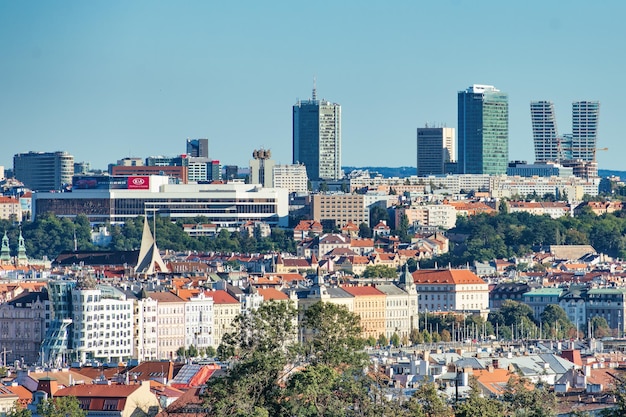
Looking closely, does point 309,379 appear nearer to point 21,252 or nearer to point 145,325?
point 145,325

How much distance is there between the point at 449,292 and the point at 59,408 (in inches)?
2960


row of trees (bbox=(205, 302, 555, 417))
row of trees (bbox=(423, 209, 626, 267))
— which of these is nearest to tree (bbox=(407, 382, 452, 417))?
row of trees (bbox=(205, 302, 555, 417))

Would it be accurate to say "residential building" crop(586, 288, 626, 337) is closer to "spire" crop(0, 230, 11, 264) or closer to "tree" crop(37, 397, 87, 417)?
"spire" crop(0, 230, 11, 264)

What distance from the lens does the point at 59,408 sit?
47.6 metres

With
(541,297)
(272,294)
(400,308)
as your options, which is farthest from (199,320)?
(541,297)

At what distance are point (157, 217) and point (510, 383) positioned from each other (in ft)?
382

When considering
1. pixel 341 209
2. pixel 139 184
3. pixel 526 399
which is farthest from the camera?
pixel 341 209

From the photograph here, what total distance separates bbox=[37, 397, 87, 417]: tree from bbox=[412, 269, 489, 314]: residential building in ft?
235

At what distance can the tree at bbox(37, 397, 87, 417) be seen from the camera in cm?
4725

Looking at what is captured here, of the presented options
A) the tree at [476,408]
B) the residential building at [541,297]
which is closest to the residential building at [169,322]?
the residential building at [541,297]

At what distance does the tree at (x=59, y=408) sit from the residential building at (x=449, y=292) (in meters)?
71.7

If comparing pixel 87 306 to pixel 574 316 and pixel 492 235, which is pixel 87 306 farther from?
pixel 492 235

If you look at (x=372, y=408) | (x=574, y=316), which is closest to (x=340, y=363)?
(x=372, y=408)

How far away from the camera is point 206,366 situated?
Result: 59281 mm
